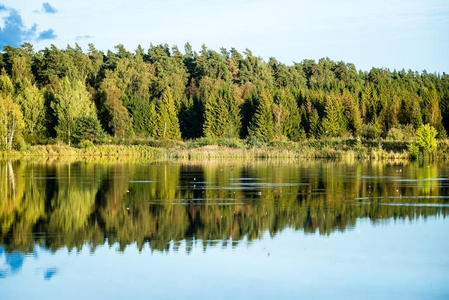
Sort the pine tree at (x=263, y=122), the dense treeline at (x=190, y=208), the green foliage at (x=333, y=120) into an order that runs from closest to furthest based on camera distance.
A: the dense treeline at (x=190, y=208), the green foliage at (x=333, y=120), the pine tree at (x=263, y=122)

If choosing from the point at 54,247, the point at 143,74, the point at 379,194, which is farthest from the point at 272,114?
the point at 54,247

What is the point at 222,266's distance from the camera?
10180 mm

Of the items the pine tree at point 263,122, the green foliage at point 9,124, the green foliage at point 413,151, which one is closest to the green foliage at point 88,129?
the green foliage at point 9,124

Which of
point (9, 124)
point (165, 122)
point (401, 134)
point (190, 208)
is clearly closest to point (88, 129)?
point (9, 124)

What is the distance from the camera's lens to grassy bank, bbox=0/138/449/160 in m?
54.2

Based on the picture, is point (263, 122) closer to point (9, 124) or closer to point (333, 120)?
point (333, 120)

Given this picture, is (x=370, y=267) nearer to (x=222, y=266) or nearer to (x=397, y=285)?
(x=397, y=285)

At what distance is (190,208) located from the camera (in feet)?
54.7

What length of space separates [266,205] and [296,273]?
24.7 feet

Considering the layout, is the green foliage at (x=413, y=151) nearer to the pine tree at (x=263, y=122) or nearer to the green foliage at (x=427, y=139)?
the green foliage at (x=427, y=139)

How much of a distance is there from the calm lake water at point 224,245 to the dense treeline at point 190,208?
0.16 feet

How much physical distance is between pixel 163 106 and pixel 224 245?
69531 mm

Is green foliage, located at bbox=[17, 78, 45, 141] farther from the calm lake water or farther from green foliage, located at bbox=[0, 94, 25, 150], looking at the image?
the calm lake water

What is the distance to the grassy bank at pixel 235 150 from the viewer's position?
54.2 m
